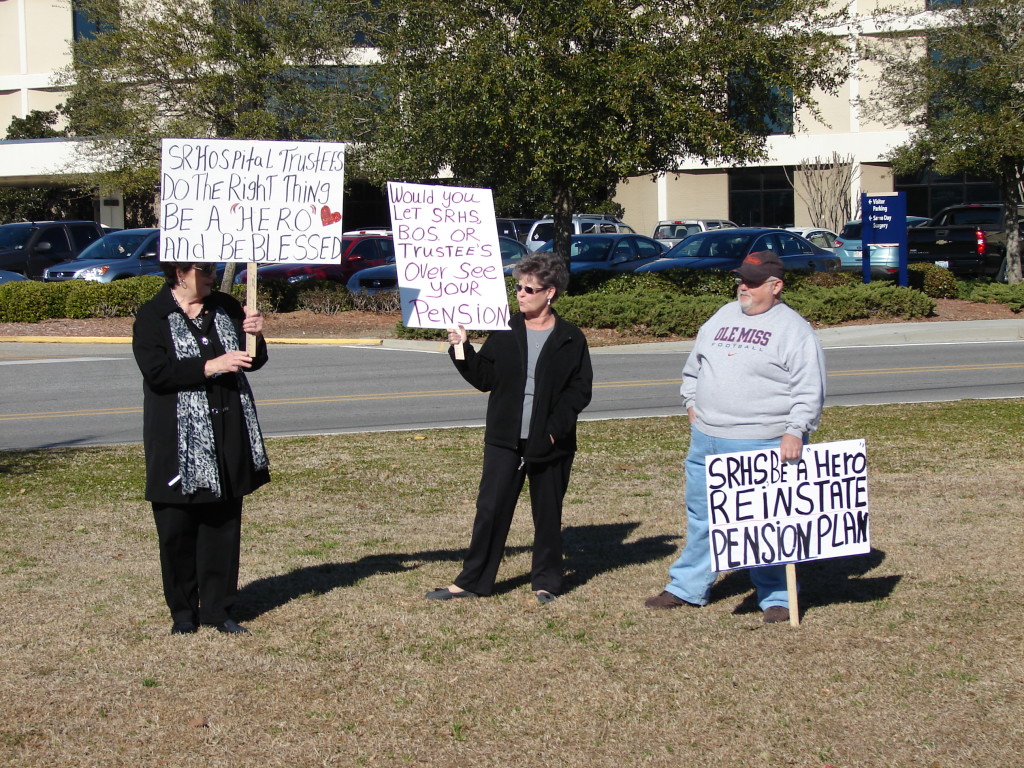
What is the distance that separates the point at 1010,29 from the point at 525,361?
22.0m

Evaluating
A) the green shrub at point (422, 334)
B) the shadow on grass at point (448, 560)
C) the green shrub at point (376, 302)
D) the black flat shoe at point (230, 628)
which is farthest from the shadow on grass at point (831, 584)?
the green shrub at point (376, 302)

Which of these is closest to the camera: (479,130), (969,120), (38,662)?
(38,662)

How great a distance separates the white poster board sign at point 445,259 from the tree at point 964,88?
20224 mm

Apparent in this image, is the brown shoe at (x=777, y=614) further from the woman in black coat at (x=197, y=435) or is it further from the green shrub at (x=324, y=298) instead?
the green shrub at (x=324, y=298)

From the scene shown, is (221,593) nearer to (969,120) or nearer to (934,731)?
(934,731)

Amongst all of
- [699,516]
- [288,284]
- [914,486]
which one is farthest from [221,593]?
[288,284]

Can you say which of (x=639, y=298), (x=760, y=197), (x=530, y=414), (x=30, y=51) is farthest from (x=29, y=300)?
(x=760, y=197)

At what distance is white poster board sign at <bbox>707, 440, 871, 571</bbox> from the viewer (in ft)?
18.4

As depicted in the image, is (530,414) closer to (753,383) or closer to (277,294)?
(753,383)

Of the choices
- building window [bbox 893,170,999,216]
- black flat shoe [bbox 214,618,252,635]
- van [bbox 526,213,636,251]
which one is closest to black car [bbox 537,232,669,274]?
van [bbox 526,213,636,251]

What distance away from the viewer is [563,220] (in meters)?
22.8

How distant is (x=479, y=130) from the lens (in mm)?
20641

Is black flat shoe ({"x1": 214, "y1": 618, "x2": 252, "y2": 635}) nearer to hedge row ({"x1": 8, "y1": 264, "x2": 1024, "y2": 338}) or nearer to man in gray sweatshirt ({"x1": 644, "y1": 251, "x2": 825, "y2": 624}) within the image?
man in gray sweatshirt ({"x1": 644, "y1": 251, "x2": 825, "y2": 624})

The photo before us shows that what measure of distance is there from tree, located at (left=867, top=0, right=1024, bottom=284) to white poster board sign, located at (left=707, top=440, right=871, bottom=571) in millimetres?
19986
